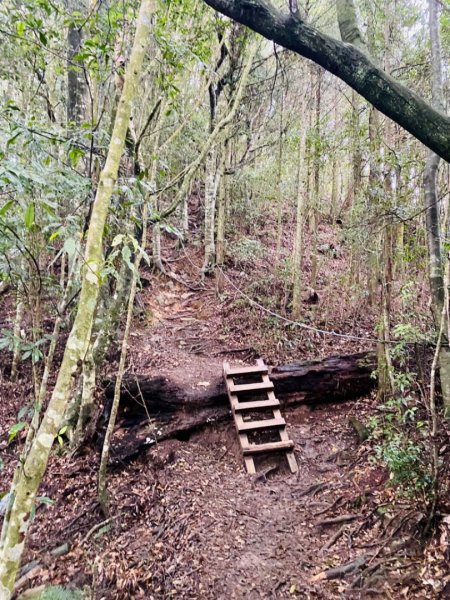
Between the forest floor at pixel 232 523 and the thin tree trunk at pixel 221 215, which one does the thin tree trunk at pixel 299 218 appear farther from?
the forest floor at pixel 232 523

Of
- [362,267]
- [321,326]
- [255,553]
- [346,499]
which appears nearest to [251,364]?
Answer: [321,326]

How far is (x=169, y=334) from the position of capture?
801cm

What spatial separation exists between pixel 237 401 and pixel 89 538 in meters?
2.49

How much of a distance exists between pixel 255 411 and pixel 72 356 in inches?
150

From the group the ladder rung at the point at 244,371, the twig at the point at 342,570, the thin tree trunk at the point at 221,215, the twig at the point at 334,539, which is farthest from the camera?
the thin tree trunk at the point at 221,215

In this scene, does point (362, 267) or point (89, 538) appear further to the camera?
point (362, 267)

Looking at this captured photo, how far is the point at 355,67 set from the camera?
232cm

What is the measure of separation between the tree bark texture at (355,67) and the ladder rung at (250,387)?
407 centimetres

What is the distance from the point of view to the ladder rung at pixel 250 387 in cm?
548

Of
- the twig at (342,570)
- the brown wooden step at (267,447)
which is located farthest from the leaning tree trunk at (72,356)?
the brown wooden step at (267,447)

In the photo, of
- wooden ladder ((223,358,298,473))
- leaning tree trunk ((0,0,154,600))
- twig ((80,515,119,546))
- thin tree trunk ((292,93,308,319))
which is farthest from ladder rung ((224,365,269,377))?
leaning tree trunk ((0,0,154,600))

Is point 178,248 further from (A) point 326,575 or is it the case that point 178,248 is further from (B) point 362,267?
(A) point 326,575

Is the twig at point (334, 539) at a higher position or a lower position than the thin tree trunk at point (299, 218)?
lower

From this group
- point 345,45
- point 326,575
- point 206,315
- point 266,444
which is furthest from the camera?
point 206,315
